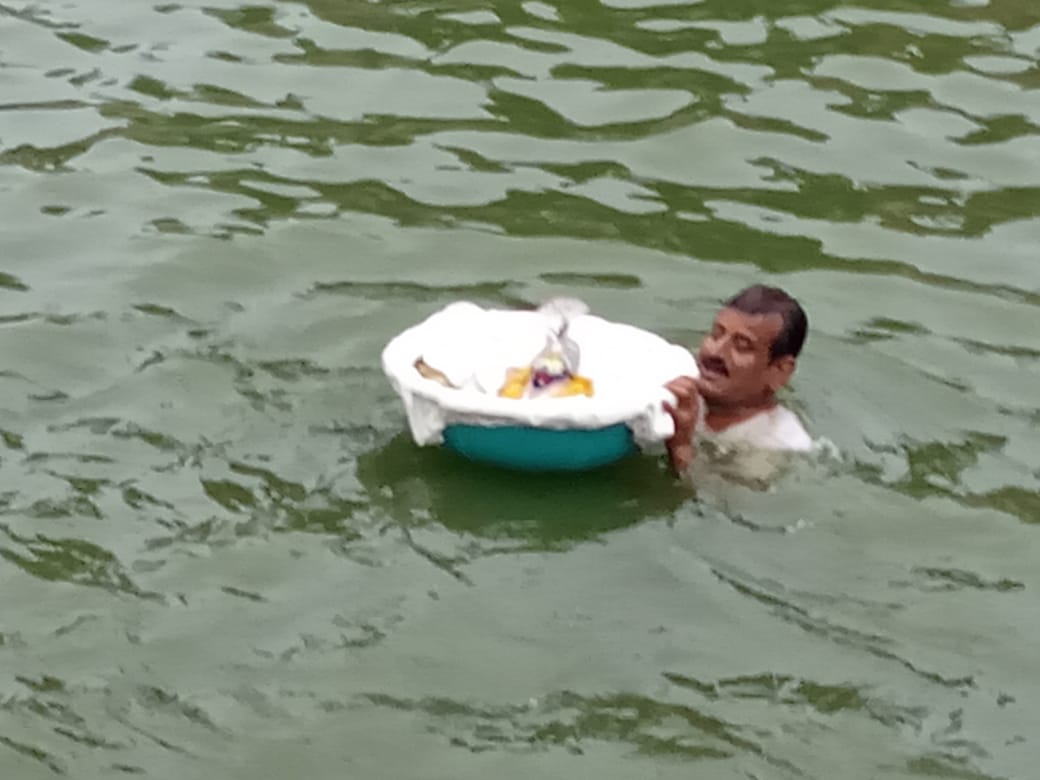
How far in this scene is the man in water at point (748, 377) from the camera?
5.73m

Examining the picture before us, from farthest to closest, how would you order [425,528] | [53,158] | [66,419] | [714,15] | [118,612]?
[714,15] → [53,158] → [66,419] → [425,528] → [118,612]

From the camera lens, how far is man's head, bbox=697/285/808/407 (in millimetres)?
5742

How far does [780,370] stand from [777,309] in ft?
0.74

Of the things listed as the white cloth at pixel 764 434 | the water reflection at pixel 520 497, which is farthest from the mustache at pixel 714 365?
the water reflection at pixel 520 497

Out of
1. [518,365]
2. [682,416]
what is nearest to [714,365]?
[682,416]

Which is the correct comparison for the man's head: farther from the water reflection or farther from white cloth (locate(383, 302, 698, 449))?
the water reflection

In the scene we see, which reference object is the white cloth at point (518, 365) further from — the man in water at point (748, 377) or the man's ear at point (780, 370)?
the man's ear at point (780, 370)

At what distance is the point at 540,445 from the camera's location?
5426 millimetres

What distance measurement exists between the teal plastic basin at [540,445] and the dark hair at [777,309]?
22.7 inches

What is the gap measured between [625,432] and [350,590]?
90cm

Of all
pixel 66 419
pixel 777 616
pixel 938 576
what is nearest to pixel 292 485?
pixel 66 419

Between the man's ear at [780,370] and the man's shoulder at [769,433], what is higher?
the man's ear at [780,370]

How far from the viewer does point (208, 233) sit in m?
7.39

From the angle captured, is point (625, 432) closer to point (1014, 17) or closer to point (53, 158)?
point (53, 158)
